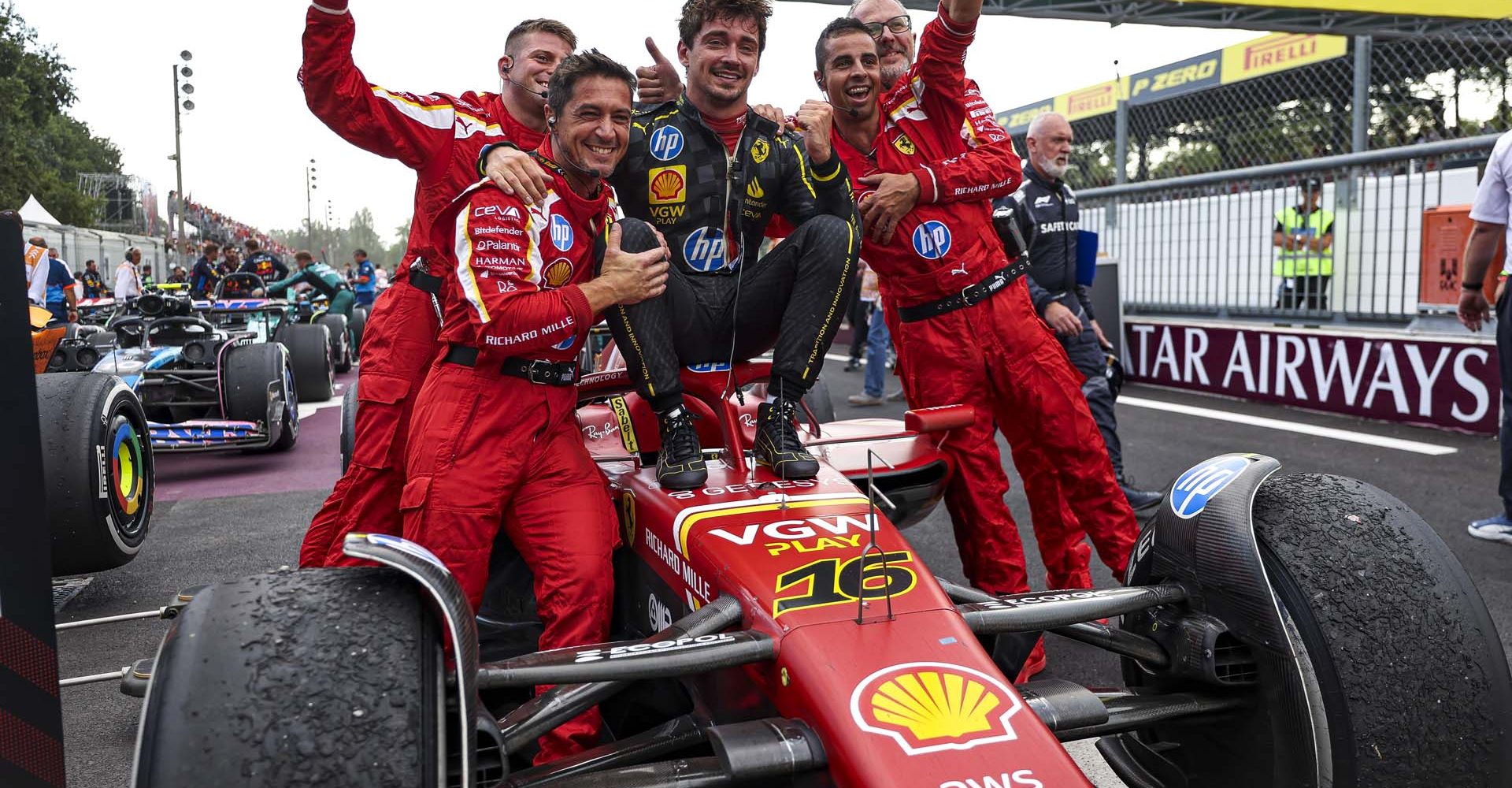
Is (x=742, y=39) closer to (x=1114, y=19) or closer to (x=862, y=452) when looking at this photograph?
(x=862, y=452)

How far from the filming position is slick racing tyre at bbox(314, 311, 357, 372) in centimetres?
1393

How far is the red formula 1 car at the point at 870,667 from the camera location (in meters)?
1.65

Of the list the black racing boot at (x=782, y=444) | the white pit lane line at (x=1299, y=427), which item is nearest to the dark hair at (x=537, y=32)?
the black racing boot at (x=782, y=444)

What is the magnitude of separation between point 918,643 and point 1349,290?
25.4 feet

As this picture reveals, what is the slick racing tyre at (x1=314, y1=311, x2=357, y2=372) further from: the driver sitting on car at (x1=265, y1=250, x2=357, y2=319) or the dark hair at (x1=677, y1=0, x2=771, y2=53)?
the dark hair at (x1=677, y1=0, x2=771, y2=53)

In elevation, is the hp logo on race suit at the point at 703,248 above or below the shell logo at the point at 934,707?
above

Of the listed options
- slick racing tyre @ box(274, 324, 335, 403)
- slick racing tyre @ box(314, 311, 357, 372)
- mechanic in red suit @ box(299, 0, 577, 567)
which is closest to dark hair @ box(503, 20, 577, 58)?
mechanic in red suit @ box(299, 0, 577, 567)

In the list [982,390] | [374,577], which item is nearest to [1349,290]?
[982,390]

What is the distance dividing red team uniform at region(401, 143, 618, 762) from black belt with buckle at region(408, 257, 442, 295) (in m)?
0.68

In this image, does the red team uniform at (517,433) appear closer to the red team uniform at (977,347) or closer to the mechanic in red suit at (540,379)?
the mechanic in red suit at (540,379)

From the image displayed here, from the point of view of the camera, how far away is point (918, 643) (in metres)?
1.99

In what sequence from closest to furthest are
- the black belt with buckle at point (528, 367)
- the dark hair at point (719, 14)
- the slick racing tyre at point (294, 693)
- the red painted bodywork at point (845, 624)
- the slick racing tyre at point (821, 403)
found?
the slick racing tyre at point (294, 693) → the red painted bodywork at point (845, 624) → the black belt with buckle at point (528, 367) → the dark hair at point (719, 14) → the slick racing tyre at point (821, 403)

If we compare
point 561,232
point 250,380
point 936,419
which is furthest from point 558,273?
point 250,380

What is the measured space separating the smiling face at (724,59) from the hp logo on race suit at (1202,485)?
1.62m
